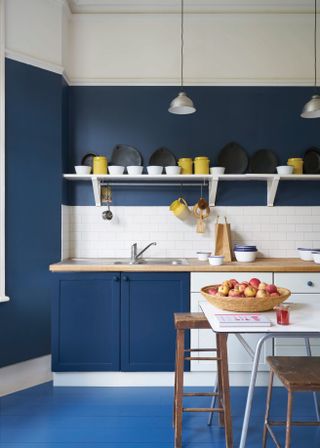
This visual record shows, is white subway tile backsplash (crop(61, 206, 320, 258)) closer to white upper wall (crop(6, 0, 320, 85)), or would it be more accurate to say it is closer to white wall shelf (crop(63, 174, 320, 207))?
white wall shelf (crop(63, 174, 320, 207))

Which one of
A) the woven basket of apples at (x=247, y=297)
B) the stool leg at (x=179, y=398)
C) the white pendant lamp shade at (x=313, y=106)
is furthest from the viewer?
the white pendant lamp shade at (x=313, y=106)

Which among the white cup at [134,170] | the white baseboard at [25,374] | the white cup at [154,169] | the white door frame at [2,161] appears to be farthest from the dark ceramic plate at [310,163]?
the white baseboard at [25,374]

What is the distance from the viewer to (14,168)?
3.16 meters

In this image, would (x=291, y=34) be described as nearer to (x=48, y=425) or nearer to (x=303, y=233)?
(x=303, y=233)

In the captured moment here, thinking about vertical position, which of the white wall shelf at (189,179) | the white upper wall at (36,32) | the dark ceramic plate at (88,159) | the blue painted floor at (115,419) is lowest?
the blue painted floor at (115,419)

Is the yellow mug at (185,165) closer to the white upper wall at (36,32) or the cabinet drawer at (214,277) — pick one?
the cabinet drawer at (214,277)

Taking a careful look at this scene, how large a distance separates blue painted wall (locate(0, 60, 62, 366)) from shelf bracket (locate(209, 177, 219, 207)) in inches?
56.3

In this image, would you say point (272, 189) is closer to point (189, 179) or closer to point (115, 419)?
point (189, 179)

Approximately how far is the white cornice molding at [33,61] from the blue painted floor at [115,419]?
9.06ft

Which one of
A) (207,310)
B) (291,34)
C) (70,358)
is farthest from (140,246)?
(291,34)

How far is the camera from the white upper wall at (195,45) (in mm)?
3785

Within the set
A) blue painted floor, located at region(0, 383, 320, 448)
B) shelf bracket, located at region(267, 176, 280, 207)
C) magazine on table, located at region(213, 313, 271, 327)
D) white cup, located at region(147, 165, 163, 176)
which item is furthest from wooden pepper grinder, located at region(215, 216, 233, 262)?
magazine on table, located at region(213, 313, 271, 327)

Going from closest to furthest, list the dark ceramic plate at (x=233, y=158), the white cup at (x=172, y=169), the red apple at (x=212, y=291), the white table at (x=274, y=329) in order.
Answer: the white table at (x=274, y=329) < the red apple at (x=212, y=291) < the white cup at (x=172, y=169) < the dark ceramic plate at (x=233, y=158)

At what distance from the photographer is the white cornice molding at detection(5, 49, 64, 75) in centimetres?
315
